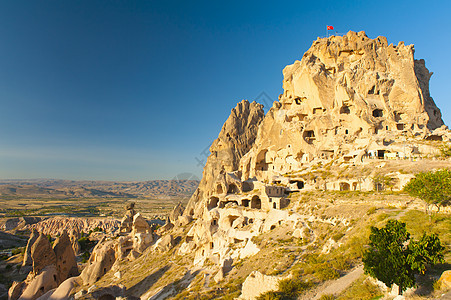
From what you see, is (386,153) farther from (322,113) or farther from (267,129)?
(267,129)

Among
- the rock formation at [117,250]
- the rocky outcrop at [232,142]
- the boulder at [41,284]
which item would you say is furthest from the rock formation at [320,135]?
the boulder at [41,284]

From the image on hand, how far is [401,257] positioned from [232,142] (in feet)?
241

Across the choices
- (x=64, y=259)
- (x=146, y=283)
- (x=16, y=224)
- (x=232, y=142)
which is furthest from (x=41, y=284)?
(x=16, y=224)

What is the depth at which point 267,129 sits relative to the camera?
67.2 m

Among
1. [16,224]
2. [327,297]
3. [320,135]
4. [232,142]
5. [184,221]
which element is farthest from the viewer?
[16,224]

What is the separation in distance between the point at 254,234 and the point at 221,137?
56549mm

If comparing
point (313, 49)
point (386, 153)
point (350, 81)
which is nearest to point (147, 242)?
point (386, 153)

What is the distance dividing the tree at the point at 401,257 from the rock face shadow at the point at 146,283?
27.0 metres

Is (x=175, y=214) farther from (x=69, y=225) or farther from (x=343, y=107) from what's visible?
(x=69, y=225)

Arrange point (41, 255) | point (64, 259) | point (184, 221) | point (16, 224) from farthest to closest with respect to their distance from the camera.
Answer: point (16, 224) < point (184, 221) < point (64, 259) < point (41, 255)

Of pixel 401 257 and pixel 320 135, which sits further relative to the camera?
pixel 320 135

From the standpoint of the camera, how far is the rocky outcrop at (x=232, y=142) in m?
78.8

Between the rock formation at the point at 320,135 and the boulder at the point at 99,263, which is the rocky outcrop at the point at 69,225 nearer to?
the rock formation at the point at 320,135

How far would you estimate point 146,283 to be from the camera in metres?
31.2
